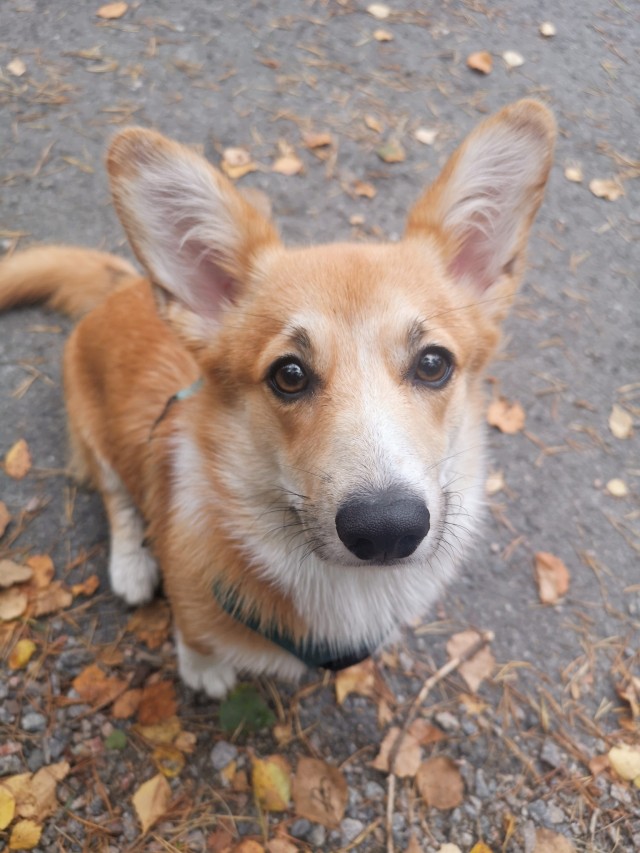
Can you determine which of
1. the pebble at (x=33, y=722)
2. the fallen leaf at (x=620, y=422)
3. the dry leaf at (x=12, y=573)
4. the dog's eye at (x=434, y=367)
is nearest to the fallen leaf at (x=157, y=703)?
the pebble at (x=33, y=722)

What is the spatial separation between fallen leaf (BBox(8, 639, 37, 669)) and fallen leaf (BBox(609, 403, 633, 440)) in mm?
3166

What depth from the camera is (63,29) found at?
4.23m

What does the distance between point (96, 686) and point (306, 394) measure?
5.34ft

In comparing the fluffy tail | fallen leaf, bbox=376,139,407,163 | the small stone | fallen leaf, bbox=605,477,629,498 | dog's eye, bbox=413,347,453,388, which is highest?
dog's eye, bbox=413,347,453,388

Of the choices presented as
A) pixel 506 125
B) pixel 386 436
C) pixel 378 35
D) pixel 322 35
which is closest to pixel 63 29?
A: pixel 322 35

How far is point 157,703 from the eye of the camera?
94.7 inches

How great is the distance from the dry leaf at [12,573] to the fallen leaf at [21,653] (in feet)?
0.86

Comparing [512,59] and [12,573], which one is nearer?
[12,573]

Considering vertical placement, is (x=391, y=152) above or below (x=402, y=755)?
above

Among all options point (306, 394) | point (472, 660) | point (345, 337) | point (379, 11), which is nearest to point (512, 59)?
point (379, 11)

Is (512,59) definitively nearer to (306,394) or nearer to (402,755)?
(306,394)

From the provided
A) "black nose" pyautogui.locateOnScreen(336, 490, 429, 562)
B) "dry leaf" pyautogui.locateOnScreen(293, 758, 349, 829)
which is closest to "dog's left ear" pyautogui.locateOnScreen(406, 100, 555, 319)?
"black nose" pyautogui.locateOnScreen(336, 490, 429, 562)

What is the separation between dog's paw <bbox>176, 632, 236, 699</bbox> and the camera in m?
2.32

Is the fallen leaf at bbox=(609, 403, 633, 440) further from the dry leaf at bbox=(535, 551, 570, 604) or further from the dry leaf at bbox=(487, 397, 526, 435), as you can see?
the dry leaf at bbox=(535, 551, 570, 604)
